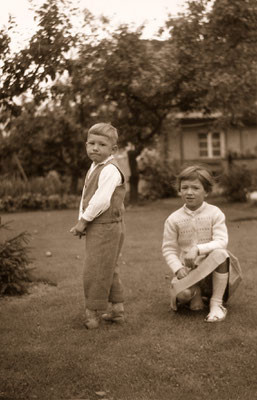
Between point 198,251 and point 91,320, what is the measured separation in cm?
99

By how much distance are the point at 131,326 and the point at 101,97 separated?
1180 centimetres

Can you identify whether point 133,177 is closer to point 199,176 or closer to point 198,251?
point 199,176

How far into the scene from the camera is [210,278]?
4.82 m

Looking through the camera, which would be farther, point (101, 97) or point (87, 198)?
point (101, 97)

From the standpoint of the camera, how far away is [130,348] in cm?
397

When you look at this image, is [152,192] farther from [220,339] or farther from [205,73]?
[220,339]

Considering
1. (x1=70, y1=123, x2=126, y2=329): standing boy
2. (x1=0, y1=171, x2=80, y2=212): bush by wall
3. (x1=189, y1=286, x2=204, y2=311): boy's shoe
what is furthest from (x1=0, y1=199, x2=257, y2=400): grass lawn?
(x1=0, y1=171, x2=80, y2=212): bush by wall

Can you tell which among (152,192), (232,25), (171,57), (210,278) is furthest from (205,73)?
(210,278)

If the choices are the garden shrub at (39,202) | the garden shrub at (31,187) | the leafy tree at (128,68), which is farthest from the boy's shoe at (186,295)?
the garden shrub at (39,202)

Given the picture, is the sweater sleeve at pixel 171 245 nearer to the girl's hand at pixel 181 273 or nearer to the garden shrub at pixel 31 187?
the girl's hand at pixel 181 273

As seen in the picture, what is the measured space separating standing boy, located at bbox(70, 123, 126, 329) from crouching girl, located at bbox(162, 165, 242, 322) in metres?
0.53

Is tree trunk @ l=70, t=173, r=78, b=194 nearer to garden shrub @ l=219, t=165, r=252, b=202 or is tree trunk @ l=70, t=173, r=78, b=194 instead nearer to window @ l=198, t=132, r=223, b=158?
garden shrub @ l=219, t=165, r=252, b=202

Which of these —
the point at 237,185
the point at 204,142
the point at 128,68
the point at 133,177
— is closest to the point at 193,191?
the point at 128,68

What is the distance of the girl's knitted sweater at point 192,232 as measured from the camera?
4.71 metres
